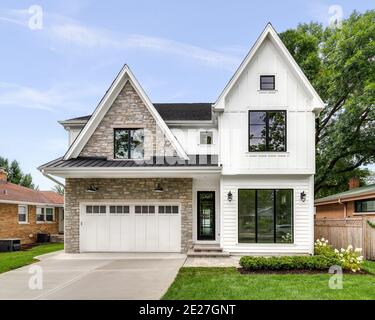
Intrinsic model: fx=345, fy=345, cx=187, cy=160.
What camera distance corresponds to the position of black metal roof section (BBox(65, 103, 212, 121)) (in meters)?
17.0

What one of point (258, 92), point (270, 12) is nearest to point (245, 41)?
point (270, 12)

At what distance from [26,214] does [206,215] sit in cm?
1381

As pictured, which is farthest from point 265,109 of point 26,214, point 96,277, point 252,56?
point 26,214

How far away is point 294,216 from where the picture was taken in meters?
13.6

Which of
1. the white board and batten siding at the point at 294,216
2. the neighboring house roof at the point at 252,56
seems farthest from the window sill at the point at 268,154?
the neighboring house roof at the point at 252,56

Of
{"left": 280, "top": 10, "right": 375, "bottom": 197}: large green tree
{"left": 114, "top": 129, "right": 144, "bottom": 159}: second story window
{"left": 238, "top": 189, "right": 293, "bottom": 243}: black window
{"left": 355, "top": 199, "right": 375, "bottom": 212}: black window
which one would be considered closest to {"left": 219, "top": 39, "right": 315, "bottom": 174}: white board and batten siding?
{"left": 238, "top": 189, "right": 293, "bottom": 243}: black window

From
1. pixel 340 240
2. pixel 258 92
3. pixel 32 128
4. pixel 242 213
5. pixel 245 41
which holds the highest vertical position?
pixel 245 41

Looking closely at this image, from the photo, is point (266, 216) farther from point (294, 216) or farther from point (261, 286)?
point (261, 286)

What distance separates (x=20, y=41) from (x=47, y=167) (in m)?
5.29

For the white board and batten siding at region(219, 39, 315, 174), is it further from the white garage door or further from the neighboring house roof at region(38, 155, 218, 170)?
the white garage door

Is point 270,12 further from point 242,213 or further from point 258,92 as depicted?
point 242,213

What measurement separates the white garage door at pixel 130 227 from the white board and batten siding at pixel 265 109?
3.36 meters

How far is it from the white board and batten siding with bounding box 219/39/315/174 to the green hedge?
12.7 feet

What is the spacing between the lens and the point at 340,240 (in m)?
15.2
